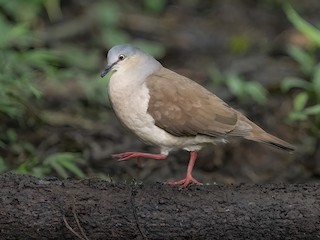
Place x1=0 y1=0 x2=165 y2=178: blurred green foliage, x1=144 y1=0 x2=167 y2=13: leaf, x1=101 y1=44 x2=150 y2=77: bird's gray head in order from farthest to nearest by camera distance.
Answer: x1=144 y1=0 x2=167 y2=13: leaf
x1=0 y1=0 x2=165 y2=178: blurred green foliage
x1=101 y1=44 x2=150 y2=77: bird's gray head

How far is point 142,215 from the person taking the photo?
18.9 feet

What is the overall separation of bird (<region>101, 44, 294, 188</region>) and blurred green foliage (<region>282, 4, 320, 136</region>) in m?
2.09

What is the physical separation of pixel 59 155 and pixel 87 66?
3.41 meters

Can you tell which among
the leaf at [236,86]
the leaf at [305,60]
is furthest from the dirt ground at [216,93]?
the leaf at [305,60]

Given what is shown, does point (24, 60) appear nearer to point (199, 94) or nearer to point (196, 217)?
point (199, 94)

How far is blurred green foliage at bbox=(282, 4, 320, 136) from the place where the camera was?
906 centimetres

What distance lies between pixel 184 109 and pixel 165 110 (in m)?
0.14

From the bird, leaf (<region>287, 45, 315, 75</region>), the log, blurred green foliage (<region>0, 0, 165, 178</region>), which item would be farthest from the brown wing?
leaf (<region>287, 45, 315, 75</region>)

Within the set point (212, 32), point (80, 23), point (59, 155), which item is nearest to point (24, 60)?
point (59, 155)

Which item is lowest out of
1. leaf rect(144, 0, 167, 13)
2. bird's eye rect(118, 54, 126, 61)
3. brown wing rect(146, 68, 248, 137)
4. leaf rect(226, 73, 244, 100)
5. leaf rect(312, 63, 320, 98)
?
leaf rect(144, 0, 167, 13)

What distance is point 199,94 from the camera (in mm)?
6484

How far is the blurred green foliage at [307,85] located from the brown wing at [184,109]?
212 cm

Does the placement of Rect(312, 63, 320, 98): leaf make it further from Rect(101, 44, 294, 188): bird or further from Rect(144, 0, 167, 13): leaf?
Rect(144, 0, 167, 13): leaf

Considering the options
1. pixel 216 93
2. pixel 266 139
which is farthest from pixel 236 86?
pixel 266 139
